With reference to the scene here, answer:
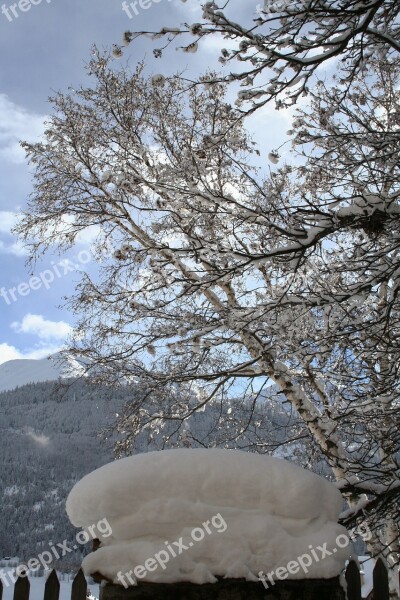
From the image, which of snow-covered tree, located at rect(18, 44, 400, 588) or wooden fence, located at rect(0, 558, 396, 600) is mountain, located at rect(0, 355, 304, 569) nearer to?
snow-covered tree, located at rect(18, 44, 400, 588)

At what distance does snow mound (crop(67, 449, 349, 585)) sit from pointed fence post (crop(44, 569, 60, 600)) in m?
1.29

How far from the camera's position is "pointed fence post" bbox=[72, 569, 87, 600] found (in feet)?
9.20

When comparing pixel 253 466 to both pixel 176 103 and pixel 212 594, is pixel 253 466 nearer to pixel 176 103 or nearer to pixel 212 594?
pixel 212 594

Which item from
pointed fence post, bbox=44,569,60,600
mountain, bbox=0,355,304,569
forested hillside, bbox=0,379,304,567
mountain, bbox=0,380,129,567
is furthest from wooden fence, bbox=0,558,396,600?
mountain, bbox=0,380,129,567

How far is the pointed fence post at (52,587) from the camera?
295 centimetres

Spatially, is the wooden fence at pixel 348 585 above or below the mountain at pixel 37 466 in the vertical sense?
below

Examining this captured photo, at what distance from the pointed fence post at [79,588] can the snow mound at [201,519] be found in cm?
105

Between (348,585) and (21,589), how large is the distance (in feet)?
6.39

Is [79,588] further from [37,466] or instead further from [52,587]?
[37,466]

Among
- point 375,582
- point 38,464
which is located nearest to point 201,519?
point 375,582

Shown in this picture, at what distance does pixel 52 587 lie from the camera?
298 cm

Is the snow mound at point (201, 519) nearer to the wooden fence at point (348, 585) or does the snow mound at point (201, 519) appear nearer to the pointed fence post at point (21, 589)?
the wooden fence at point (348, 585)

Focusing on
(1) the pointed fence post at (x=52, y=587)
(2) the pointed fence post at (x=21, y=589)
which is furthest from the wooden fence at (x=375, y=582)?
(2) the pointed fence post at (x=21, y=589)

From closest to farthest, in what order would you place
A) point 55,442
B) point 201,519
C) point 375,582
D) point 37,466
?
point 201,519 < point 375,582 < point 37,466 < point 55,442
